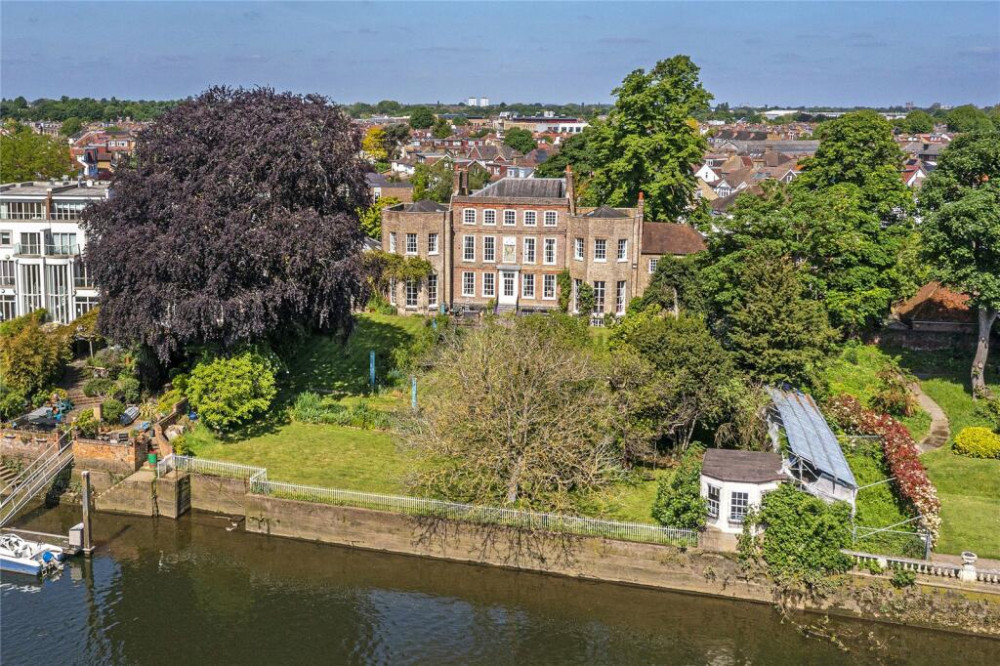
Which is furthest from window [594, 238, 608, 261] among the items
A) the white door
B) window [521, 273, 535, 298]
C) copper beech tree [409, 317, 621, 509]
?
copper beech tree [409, 317, 621, 509]

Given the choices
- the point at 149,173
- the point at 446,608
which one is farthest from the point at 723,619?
the point at 149,173

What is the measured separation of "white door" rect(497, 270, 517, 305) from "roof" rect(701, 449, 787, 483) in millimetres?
27064

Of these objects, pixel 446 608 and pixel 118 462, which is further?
pixel 118 462

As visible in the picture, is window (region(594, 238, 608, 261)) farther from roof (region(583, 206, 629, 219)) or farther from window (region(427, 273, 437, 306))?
window (region(427, 273, 437, 306))

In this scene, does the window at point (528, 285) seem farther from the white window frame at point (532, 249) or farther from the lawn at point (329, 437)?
→ the lawn at point (329, 437)

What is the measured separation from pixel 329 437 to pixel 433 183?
188 feet

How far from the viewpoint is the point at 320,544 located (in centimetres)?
3397

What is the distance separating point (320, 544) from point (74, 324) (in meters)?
20.6

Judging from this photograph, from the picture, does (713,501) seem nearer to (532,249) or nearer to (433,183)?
(532,249)

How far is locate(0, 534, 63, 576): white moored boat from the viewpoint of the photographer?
103 ft

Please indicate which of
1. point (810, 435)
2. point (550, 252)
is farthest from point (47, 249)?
point (810, 435)

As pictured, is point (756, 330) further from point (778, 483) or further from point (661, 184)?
point (661, 184)

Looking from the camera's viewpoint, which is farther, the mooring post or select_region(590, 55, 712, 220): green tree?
select_region(590, 55, 712, 220): green tree

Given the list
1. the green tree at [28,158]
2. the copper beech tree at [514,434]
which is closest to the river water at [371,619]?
the copper beech tree at [514,434]
